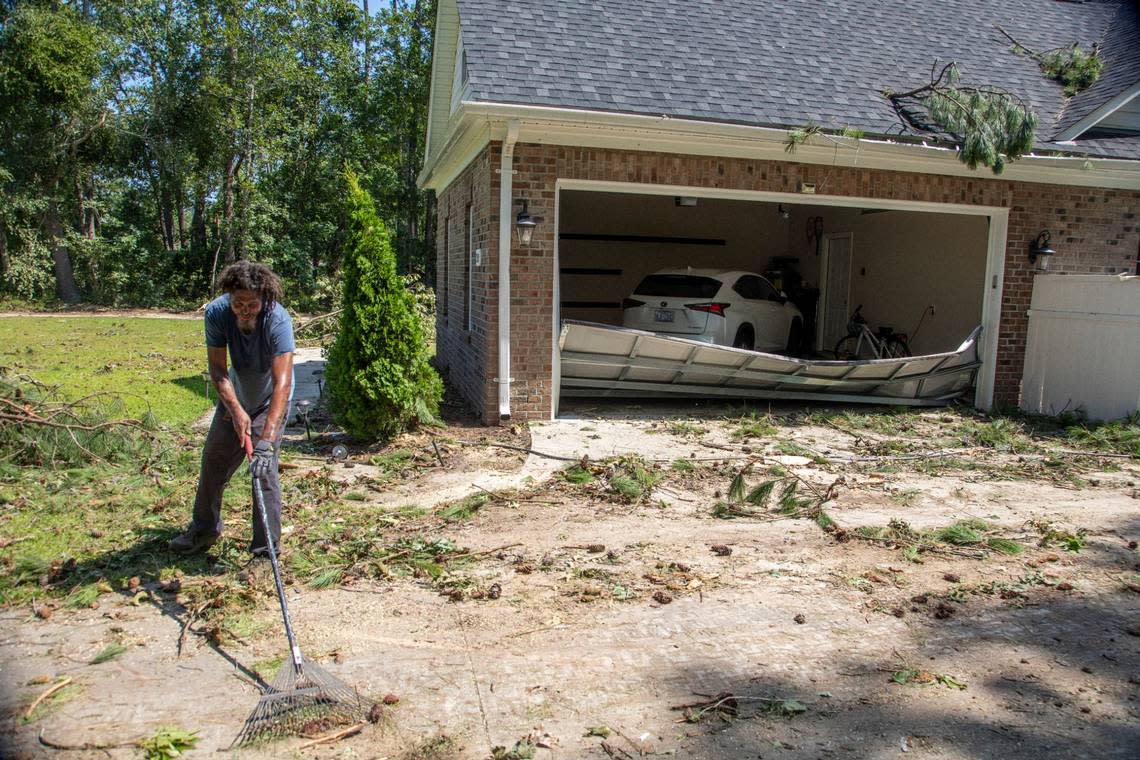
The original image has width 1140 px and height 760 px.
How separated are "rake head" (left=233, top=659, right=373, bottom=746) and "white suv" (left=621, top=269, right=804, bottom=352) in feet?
28.2

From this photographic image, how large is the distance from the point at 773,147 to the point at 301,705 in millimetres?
7907

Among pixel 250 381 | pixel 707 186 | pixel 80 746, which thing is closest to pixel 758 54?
pixel 707 186

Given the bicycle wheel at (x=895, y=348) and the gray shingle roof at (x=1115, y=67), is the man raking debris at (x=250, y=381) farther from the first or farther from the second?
the bicycle wheel at (x=895, y=348)

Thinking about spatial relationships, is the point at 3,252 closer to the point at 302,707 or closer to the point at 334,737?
the point at 302,707

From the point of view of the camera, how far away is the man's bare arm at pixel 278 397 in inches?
180

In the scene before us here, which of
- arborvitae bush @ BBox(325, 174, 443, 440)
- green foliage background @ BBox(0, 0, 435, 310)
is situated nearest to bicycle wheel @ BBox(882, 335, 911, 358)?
arborvitae bush @ BBox(325, 174, 443, 440)

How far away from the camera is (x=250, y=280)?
4.45 m

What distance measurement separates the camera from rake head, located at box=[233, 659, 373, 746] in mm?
3223

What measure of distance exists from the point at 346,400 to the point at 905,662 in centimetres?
549

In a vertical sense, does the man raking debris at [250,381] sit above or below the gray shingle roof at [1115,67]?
below

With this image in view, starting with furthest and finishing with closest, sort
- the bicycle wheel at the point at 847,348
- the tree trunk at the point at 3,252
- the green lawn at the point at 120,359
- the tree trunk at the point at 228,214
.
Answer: the tree trunk at the point at 228,214 → the tree trunk at the point at 3,252 → the bicycle wheel at the point at 847,348 → the green lawn at the point at 120,359

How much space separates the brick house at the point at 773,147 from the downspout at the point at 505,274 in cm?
2

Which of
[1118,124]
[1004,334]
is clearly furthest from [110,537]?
[1118,124]

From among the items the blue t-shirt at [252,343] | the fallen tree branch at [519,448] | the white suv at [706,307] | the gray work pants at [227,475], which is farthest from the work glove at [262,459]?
the white suv at [706,307]
